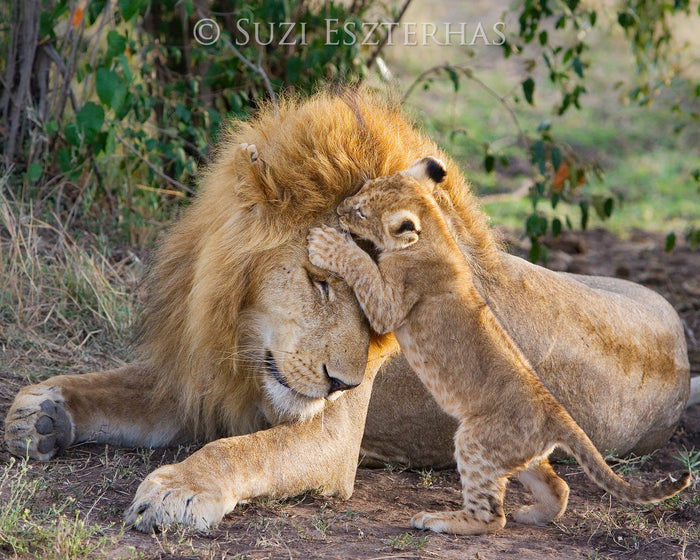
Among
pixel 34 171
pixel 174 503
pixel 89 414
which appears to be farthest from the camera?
pixel 34 171

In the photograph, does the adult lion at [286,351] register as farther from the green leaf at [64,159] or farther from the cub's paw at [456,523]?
the green leaf at [64,159]

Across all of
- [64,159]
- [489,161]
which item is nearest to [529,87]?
[489,161]

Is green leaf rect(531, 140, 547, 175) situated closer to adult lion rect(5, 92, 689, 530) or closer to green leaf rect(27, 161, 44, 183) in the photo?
adult lion rect(5, 92, 689, 530)

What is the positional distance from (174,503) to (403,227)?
3.55ft

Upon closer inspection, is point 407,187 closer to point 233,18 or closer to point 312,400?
point 312,400

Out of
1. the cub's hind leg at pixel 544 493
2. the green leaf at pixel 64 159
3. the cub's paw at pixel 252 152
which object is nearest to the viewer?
the cub's paw at pixel 252 152

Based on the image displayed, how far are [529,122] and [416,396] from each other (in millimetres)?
7947

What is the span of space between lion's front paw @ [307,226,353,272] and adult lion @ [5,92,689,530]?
52mm

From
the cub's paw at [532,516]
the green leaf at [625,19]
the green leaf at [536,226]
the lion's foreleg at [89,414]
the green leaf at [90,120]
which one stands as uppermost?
the green leaf at [625,19]

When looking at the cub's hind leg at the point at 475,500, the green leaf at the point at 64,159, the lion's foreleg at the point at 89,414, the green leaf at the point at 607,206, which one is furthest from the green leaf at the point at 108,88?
the green leaf at the point at 607,206

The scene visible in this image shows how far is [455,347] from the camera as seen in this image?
3.16 meters

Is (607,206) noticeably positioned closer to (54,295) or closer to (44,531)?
(54,295)

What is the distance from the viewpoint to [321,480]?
10.8 ft

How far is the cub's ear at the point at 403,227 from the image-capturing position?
Result: 3.08m
